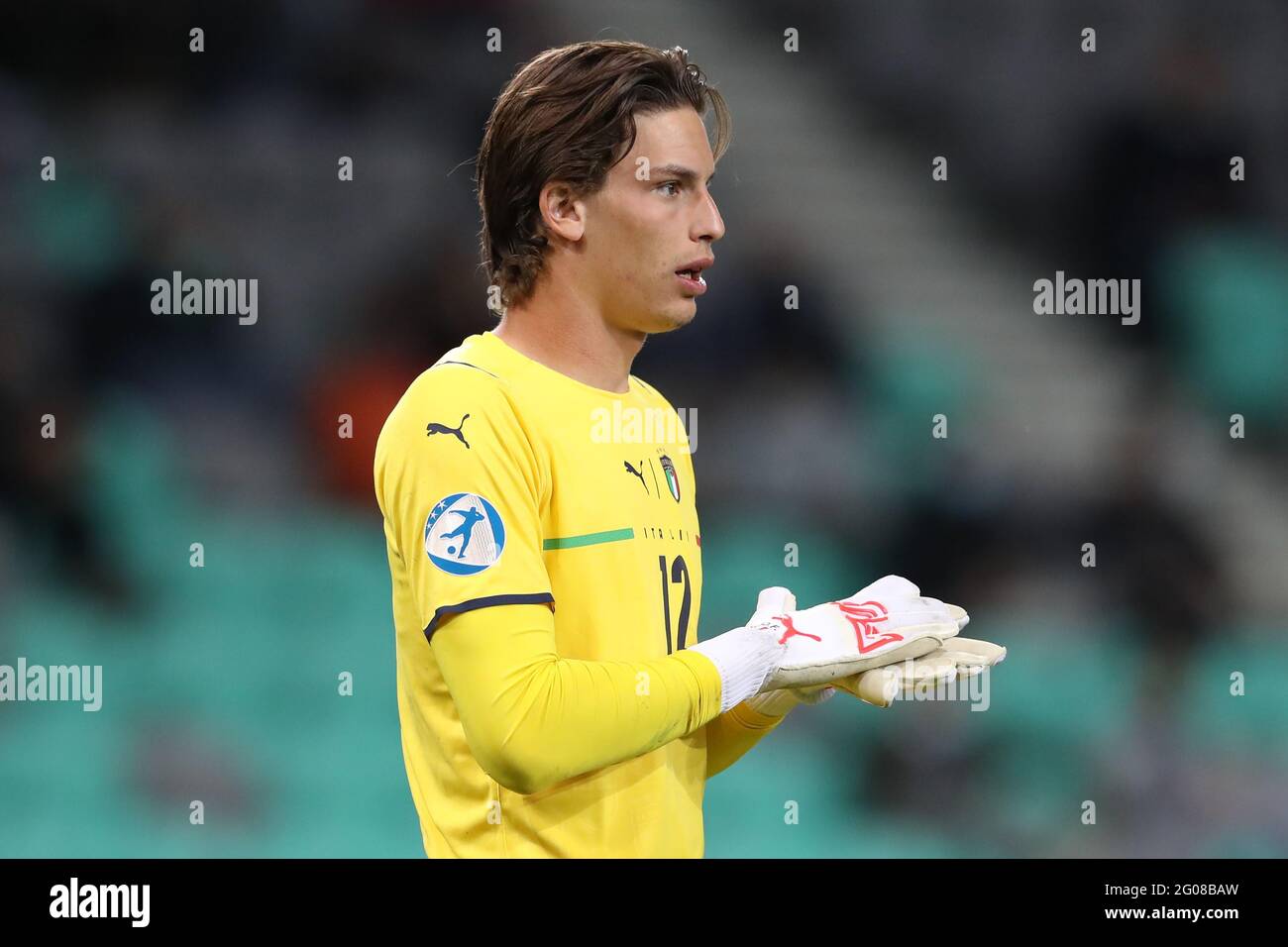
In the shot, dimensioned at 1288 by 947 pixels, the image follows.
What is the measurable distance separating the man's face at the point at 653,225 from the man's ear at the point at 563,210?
17mm

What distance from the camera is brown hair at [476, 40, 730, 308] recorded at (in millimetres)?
2330

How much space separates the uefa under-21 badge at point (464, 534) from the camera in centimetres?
196

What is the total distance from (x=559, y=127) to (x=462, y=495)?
2.52ft

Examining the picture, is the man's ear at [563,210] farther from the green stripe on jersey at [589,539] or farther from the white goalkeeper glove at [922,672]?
the white goalkeeper glove at [922,672]

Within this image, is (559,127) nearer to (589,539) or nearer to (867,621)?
(589,539)

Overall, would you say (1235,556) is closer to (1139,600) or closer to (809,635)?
(1139,600)

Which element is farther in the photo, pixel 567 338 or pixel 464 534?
pixel 567 338

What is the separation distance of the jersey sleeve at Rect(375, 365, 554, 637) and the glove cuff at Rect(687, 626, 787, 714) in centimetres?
33

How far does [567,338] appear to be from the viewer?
239 cm

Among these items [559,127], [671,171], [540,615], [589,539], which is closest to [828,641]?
[589,539]

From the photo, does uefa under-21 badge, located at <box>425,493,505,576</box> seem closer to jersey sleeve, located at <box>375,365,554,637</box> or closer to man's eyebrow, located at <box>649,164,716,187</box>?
jersey sleeve, located at <box>375,365,554,637</box>

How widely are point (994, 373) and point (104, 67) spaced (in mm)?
4281

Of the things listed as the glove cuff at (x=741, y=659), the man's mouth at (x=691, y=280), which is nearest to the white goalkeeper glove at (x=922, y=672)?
the glove cuff at (x=741, y=659)

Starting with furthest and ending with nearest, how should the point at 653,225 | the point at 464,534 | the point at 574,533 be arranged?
the point at 653,225 → the point at 574,533 → the point at 464,534
